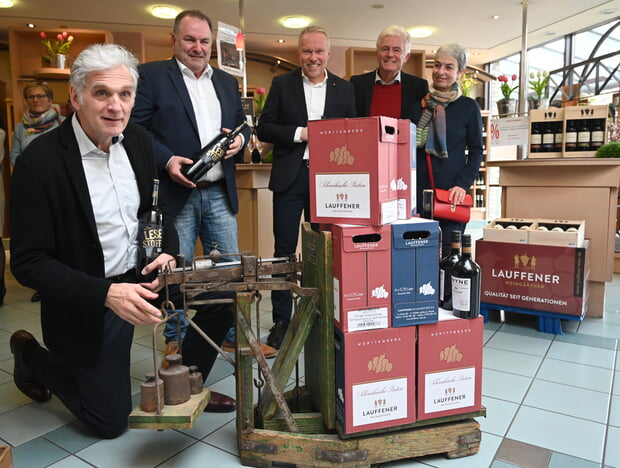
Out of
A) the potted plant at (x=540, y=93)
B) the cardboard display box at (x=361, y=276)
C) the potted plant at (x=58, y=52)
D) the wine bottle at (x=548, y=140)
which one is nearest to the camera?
the cardboard display box at (x=361, y=276)

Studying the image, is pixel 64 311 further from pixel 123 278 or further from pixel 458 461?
pixel 458 461

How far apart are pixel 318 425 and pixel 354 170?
0.89 metres

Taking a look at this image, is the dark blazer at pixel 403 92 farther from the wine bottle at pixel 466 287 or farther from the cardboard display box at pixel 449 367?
the cardboard display box at pixel 449 367

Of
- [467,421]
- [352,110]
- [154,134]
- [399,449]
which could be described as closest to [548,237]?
[352,110]

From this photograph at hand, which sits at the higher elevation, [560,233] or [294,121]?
[294,121]

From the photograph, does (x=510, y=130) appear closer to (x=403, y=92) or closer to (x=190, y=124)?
(x=403, y=92)

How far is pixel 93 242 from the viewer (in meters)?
1.77

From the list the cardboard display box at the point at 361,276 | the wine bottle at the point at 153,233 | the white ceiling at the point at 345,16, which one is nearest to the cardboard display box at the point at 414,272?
the cardboard display box at the point at 361,276

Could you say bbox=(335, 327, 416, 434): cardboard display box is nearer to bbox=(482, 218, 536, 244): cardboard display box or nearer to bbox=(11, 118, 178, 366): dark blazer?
bbox=(11, 118, 178, 366): dark blazer

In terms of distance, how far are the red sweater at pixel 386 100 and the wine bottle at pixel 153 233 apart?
59.1 inches

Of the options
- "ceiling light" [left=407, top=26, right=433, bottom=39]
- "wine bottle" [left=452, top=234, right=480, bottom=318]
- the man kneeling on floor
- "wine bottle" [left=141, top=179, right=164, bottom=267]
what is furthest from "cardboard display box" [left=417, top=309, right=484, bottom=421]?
"ceiling light" [left=407, top=26, right=433, bottom=39]

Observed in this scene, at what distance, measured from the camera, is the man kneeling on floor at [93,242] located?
164 cm

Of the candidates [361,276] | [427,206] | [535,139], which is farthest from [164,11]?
[361,276]

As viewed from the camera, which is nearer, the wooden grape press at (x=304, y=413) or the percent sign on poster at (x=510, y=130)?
the wooden grape press at (x=304, y=413)
